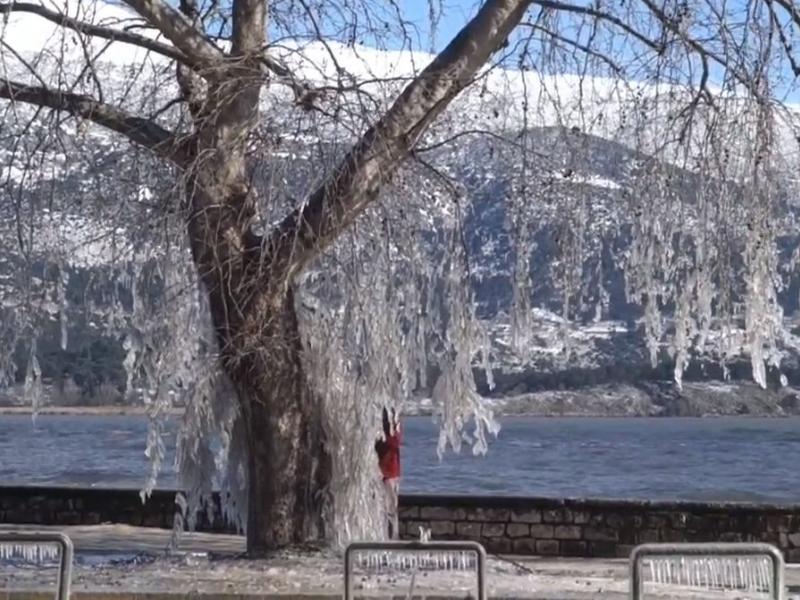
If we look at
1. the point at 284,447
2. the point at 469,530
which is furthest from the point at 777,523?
the point at 284,447

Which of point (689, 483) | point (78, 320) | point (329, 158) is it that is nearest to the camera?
point (329, 158)

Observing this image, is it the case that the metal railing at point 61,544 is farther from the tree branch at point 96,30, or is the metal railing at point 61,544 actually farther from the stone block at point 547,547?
the stone block at point 547,547

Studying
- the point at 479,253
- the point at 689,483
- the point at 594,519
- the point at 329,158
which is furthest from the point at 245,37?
the point at 689,483

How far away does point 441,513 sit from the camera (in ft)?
61.4

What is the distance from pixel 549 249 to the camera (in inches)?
601

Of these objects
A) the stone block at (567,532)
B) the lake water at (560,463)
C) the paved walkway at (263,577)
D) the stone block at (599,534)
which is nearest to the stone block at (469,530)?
the stone block at (567,532)

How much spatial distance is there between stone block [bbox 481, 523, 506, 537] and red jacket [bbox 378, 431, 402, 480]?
3072 mm

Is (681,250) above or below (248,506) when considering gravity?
above

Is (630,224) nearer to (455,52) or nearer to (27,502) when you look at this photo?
(455,52)

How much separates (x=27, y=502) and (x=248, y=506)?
20.5 feet

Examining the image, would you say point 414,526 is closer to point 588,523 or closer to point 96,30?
point 588,523

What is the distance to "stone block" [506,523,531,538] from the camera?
18.2 m

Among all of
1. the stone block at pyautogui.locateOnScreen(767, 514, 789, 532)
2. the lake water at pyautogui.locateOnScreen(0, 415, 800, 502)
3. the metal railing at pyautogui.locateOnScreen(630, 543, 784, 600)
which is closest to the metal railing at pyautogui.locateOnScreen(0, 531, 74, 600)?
the metal railing at pyautogui.locateOnScreen(630, 543, 784, 600)

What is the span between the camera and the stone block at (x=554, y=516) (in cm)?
1803
